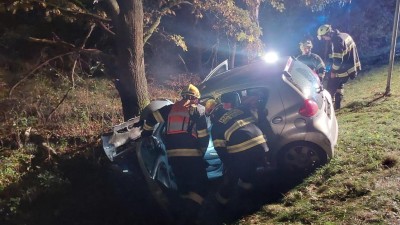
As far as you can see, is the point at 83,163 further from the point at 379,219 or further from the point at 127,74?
the point at 379,219

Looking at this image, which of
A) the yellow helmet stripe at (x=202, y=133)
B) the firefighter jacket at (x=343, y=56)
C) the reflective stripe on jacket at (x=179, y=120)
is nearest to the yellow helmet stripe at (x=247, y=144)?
the yellow helmet stripe at (x=202, y=133)

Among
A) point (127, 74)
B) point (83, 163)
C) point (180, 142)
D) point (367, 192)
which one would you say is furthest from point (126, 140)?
point (367, 192)

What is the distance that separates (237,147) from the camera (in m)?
3.99

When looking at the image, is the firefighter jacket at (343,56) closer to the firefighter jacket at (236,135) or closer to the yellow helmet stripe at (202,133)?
the firefighter jacket at (236,135)

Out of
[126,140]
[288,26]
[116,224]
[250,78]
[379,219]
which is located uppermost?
[288,26]

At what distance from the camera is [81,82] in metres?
11.4

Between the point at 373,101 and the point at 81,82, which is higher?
the point at 81,82

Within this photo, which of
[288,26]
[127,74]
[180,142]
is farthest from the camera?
[288,26]

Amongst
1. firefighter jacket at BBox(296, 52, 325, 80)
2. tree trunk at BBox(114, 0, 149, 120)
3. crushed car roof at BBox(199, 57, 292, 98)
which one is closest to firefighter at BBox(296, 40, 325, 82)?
firefighter jacket at BBox(296, 52, 325, 80)

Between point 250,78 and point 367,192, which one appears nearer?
point 367,192

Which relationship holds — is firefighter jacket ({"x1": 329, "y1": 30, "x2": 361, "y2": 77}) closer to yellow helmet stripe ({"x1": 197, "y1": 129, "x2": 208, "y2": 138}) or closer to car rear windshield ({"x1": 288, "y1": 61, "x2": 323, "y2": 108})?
car rear windshield ({"x1": 288, "y1": 61, "x2": 323, "y2": 108})

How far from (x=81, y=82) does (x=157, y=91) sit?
90.7 inches

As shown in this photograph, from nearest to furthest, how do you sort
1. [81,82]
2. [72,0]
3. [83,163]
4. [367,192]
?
[367,192]
[83,163]
[72,0]
[81,82]

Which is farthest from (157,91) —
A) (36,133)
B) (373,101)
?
(373,101)
